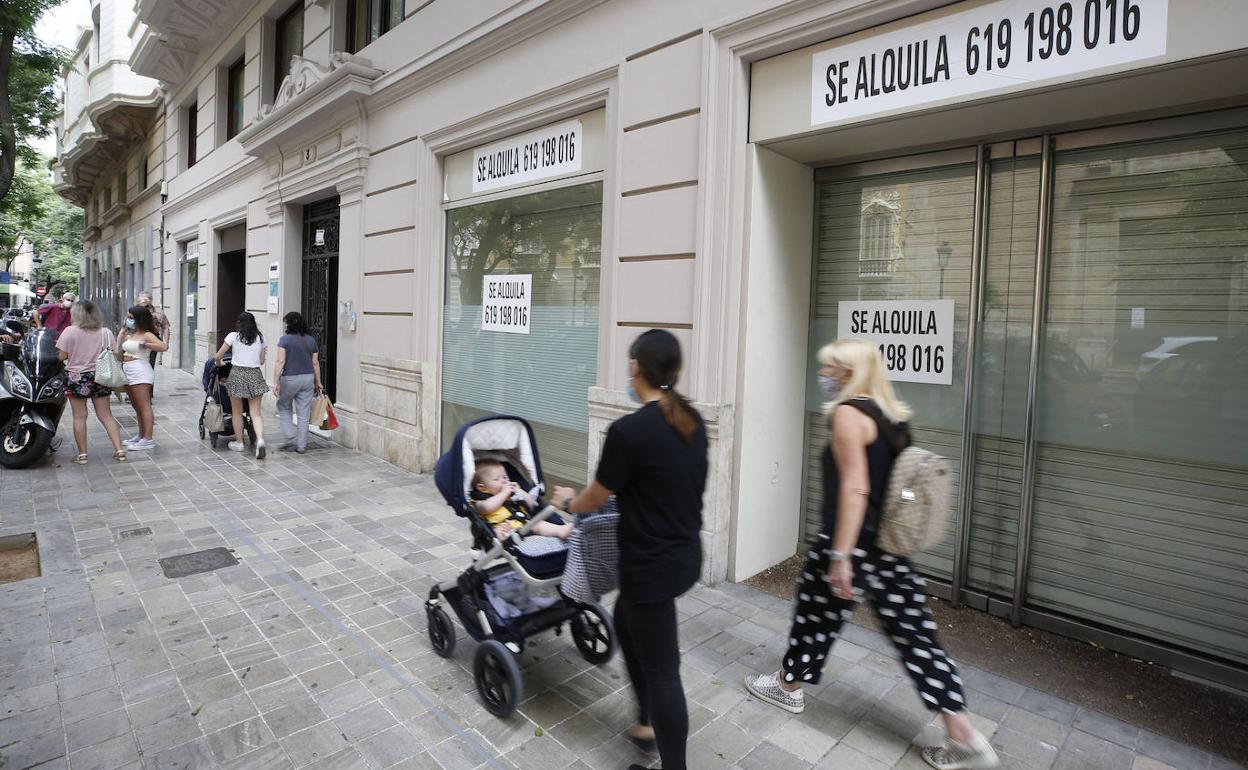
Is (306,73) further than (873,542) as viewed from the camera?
Yes

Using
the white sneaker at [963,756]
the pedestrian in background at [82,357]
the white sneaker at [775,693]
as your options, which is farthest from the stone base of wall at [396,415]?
the white sneaker at [963,756]

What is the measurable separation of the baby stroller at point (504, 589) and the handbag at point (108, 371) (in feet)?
20.1

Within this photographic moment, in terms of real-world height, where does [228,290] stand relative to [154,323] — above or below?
above

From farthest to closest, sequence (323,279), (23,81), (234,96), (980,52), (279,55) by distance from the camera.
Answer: (23,81) → (234,96) → (279,55) → (323,279) → (980,52)

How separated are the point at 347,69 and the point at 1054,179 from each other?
25.8 ft

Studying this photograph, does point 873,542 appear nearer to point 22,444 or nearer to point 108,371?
point 108,371

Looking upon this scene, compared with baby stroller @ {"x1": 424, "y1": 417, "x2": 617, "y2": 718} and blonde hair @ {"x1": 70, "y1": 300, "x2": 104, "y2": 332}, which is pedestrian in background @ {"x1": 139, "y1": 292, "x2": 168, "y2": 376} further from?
baby stroller @ {"x1": 424, "y1": 417, "x2": 617, "y2": 718}

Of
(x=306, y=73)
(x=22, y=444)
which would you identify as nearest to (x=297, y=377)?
(x=22, y=444)

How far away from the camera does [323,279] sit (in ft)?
34.5

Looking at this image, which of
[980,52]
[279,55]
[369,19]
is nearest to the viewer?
[980,52]

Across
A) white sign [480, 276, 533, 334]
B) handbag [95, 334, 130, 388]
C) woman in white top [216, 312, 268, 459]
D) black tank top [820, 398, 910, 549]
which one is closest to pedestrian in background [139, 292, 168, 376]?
handbag [95, 334, 130, 388]

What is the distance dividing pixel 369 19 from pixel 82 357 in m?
5.62

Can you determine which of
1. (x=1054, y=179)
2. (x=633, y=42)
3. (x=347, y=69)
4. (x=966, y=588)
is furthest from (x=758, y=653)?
(x=347, y=69)

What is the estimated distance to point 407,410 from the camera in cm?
812
